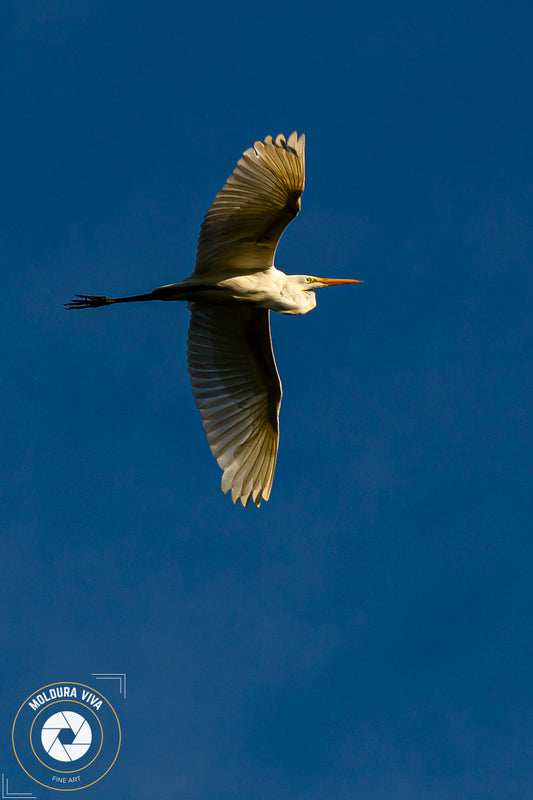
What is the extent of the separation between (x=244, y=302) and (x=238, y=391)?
1.37 m

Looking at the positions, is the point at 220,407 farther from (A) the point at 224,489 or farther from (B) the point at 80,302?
(B) the point at 80,302

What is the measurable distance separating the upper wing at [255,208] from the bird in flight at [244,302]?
0.01 metres

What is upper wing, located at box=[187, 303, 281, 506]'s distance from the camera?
1287 cm

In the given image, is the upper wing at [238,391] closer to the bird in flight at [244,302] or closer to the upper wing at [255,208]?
the bird in flight at [244,302]

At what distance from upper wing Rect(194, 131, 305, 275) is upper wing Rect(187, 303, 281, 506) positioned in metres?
0.79

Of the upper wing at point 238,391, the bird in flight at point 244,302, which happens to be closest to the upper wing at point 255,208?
the bird in flight at point 244,302

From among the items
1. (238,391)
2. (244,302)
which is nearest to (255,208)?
(244,302)

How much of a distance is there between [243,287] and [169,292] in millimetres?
871

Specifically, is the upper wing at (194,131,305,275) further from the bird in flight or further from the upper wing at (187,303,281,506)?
the upper wing at (187,303,281,506)

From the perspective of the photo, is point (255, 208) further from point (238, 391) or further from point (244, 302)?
point (238, 391)

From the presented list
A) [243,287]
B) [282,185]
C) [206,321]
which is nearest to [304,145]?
[282,185]

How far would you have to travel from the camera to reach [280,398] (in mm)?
13172

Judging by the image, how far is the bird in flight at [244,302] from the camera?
11.4 meters

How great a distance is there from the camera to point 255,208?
11.7m
